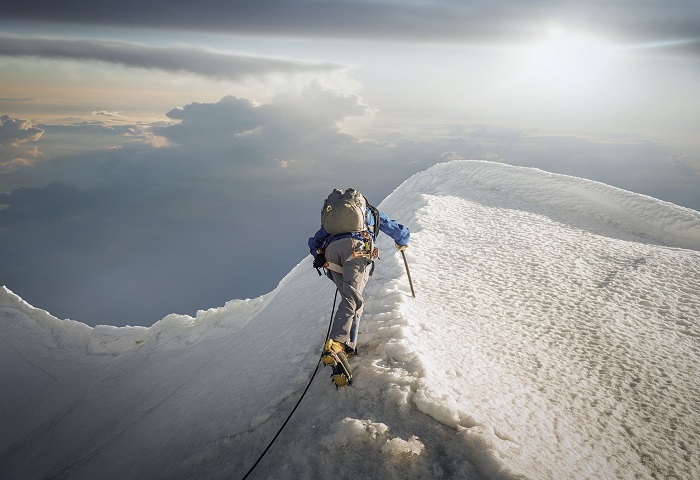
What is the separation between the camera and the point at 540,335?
7.04m

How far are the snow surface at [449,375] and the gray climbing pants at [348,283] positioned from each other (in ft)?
1.72

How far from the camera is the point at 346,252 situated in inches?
227

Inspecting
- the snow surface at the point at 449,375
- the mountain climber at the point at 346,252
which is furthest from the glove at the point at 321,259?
the snow surface at the point at 449,375

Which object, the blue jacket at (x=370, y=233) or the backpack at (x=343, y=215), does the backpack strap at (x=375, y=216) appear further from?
the backpack at (x=343, y=215)

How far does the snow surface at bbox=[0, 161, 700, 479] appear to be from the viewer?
4406 mm

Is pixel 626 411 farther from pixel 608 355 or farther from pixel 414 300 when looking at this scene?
pixel 414 300

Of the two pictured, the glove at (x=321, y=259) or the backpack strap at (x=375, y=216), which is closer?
the glove at (x=321, y=259)

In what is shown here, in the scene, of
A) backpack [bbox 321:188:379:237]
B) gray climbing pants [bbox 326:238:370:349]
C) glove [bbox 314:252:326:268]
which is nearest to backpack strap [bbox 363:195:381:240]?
backpack [bbox 321:188:379:237]

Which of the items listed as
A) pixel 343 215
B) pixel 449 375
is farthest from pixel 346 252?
pixel 449 375

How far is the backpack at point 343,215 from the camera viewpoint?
5.88 metres

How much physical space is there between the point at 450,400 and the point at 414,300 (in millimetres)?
2714

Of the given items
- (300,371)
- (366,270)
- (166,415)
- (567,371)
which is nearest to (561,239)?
(567,371)

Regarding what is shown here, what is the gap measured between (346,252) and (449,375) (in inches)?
91.4

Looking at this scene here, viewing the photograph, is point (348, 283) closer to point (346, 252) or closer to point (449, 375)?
point (346, 252)
